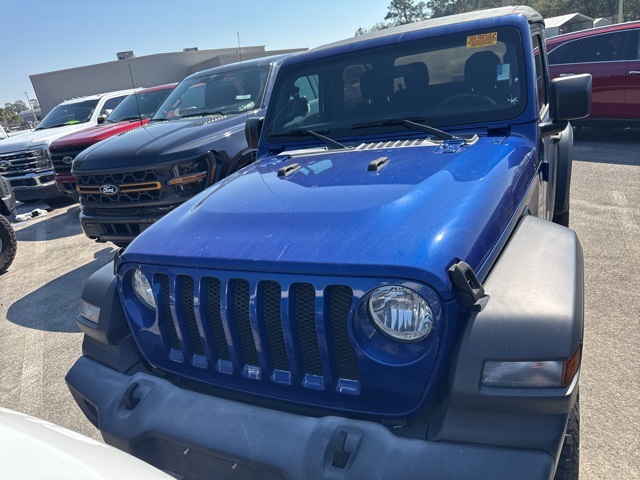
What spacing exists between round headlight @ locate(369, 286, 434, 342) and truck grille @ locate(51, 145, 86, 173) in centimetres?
722

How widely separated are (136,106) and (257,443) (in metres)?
8.42

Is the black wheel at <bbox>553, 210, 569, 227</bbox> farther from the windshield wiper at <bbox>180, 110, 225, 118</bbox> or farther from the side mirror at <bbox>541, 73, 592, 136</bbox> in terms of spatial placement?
the windshield wiper at <bbox>180, 110, 225, 118</bbox>

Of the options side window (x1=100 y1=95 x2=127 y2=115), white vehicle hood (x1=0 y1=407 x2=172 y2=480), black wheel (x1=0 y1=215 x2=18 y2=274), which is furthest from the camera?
side window (x1=100 y1=95 x2=127 y2=115)

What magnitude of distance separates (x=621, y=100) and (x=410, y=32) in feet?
23.7

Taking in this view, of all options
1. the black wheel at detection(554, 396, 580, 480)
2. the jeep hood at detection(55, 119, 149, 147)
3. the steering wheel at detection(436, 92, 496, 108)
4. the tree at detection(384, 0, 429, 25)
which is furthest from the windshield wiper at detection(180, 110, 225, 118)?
the tree at detection(384, 0, 429, 25)

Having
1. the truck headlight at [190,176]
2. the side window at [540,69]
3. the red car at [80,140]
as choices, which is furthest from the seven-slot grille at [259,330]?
the red car at [80,140]

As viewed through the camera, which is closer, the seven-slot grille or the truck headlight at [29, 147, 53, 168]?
the seven-slot grille

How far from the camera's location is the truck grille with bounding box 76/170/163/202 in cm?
489

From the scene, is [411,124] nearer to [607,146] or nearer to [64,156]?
[64,156]

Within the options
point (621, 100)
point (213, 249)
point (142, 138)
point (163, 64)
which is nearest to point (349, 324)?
point (213, 249)

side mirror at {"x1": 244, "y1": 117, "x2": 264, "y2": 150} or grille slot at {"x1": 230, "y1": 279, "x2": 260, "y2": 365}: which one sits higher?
side mirror at {"x1": 244, "y1": 117, "x2": 264, "y2": 150}

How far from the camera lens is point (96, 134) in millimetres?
7801

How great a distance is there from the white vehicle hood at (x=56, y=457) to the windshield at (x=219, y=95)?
469cm

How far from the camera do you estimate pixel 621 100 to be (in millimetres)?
8562
